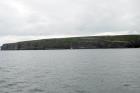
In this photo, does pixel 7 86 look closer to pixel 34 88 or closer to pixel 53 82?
pixel 34 88

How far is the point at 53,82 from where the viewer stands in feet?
115

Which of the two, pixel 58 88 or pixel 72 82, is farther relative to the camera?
pixel 72 82

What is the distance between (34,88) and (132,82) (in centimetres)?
1379

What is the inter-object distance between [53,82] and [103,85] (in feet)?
25.3

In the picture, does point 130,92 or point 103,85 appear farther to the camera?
point 103,85

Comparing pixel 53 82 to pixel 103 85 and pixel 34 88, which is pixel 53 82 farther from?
pixel 103 85

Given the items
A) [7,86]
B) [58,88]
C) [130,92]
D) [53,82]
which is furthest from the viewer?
[53,82]

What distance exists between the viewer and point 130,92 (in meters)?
27.5

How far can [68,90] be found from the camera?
95.6ft

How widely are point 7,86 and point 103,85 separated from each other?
13.2 metres

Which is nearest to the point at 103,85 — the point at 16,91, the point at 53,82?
the point at 53,82

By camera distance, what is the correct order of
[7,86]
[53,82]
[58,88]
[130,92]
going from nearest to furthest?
[130,92], [58,88], [7,86], [53,82]

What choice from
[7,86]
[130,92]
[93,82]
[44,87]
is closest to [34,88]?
[44,87]

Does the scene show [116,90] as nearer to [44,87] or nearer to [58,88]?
[58,88]
